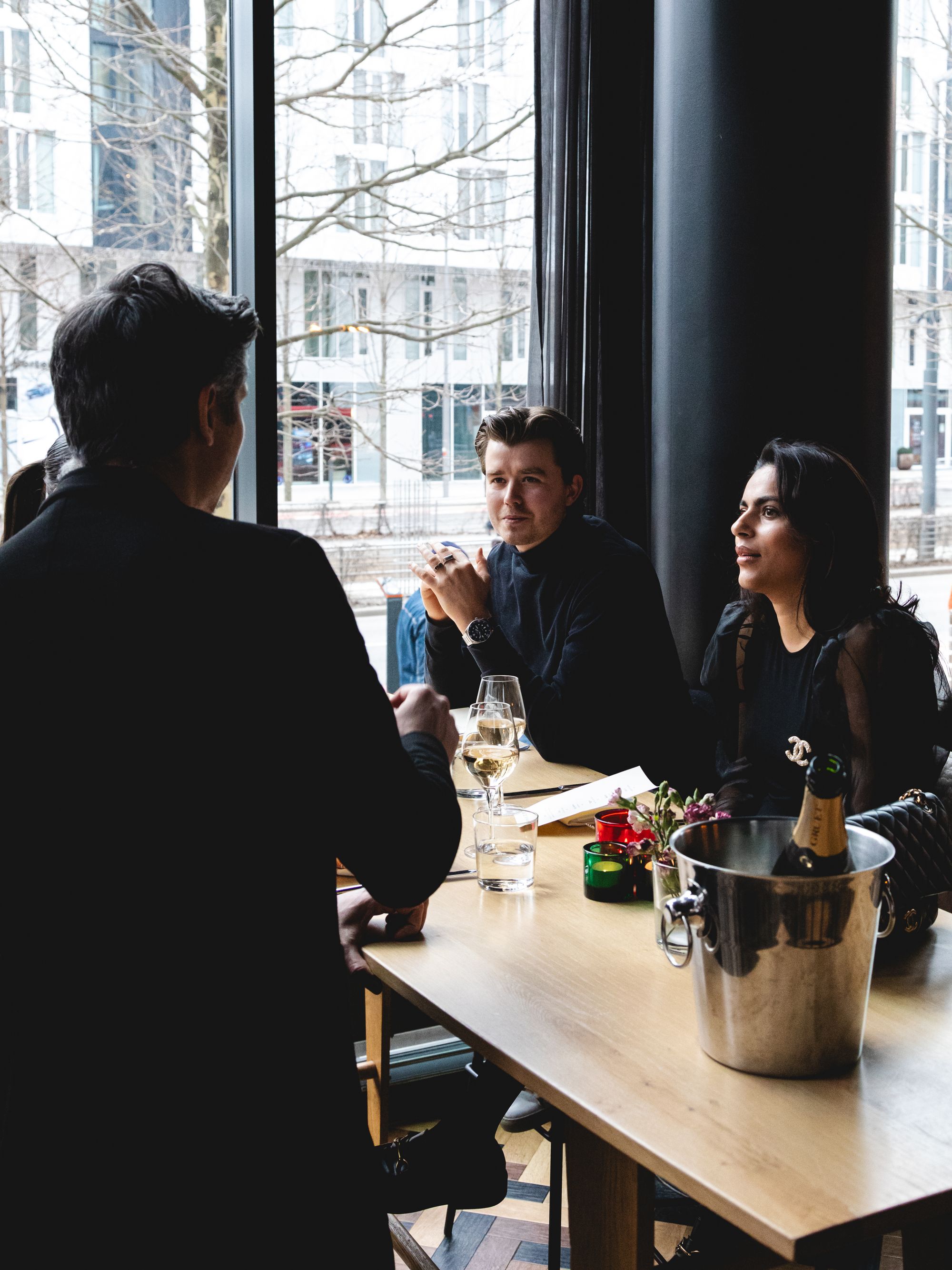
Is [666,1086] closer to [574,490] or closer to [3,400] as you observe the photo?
[574,490]

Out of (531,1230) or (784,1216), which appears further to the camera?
(531,1230)

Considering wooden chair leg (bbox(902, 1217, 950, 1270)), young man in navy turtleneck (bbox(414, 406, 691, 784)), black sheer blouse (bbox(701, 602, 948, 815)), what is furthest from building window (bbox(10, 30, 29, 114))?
wooden chair leg (bbox(902, 1217, 950, 1270))

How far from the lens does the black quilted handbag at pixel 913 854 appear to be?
1241mm

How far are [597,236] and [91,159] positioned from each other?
51.3 inches

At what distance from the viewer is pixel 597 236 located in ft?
10.5

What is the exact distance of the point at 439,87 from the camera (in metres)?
2.98

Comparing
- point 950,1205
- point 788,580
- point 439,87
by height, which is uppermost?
point 439,87

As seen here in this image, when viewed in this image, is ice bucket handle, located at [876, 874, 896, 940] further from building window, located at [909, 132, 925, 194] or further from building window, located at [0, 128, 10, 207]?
building window, located at [909, 132, 925, 194]

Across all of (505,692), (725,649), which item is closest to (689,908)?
(505,692)

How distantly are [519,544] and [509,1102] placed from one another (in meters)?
1.44

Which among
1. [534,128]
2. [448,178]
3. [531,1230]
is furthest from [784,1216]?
[534,128]

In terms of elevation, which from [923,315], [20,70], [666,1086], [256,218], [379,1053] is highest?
[20,70]

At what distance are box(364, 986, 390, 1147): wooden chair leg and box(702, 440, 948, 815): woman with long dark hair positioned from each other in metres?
0.64

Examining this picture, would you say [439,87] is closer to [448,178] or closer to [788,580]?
[448,178]
